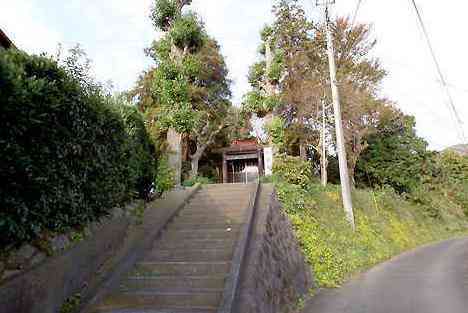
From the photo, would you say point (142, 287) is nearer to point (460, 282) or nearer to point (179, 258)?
point (179, 258)

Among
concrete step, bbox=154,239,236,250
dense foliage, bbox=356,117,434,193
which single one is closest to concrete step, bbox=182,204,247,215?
concrete step, bbox=154,239,236,250

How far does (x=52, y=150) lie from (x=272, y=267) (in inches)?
180

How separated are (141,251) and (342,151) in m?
9.50

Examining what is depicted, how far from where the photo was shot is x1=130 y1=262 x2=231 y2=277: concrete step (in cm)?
656

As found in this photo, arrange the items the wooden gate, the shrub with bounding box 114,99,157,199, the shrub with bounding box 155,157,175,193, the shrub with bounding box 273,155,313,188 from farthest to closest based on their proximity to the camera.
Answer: the wooden gate < the shrub with bounding box 273,155,313,188 < the shrub with bounding box 155,157,175,193 < the shrub with bounding box 114,99,157,199

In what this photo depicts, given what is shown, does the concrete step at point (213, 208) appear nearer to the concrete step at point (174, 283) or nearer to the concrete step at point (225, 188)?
the concrete step at point (225, 188)

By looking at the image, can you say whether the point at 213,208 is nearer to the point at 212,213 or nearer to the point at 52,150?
Result: the point at 212,213

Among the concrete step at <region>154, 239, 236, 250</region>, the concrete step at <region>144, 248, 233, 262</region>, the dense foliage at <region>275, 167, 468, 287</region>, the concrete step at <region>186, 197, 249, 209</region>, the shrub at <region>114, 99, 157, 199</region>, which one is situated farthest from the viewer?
the dense foliage at <region>275, 167, 468, 287</region>

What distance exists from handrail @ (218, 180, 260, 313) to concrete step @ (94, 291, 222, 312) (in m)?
0.21

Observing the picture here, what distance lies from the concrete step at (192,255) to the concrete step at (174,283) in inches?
27.9

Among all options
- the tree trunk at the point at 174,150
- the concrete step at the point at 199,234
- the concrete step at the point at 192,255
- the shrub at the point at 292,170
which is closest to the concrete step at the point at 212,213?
the concrete step at the point at 199,234

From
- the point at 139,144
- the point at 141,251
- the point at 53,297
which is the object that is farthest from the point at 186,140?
the point at 53,297

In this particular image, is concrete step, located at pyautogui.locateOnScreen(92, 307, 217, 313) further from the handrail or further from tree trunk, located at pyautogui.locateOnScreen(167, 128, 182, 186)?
tree trunk, located at pyautogui.locateOnScreen(167, 128, 182, 186)

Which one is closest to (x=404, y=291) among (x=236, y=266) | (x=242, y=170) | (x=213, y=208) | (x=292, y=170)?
(x=236, y=266)
